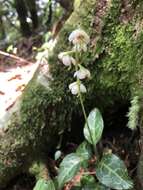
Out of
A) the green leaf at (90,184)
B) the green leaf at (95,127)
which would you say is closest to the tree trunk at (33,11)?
the green leaf at (95,127)

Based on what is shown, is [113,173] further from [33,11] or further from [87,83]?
[33,11]

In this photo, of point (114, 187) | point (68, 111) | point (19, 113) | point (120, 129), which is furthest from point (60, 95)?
point (114, 187)

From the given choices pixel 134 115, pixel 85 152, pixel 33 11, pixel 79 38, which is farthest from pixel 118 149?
pixel 33 11

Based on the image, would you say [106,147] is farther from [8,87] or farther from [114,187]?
[8,87]

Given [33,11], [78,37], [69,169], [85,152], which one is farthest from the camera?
[33,11]

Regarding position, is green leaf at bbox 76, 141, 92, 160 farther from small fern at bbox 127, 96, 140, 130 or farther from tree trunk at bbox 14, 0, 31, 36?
tree trunk at bbox 14, 0, 31, 36

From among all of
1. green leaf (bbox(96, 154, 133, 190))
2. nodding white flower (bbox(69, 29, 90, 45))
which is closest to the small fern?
green leaf (bbox(96, 154, 133, 190))
